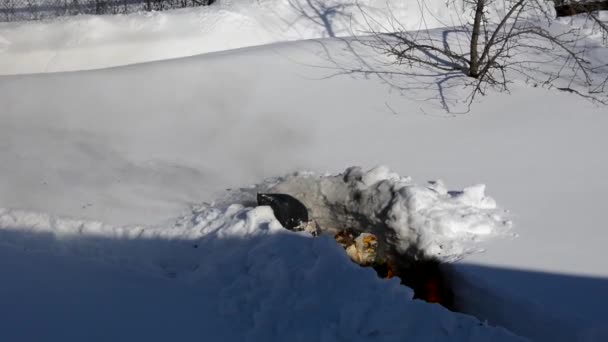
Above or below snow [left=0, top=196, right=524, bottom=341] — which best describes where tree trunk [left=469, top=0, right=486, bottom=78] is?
above

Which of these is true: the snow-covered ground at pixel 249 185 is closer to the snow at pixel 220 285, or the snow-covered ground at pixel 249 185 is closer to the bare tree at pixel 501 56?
the snow at pixel 220 285

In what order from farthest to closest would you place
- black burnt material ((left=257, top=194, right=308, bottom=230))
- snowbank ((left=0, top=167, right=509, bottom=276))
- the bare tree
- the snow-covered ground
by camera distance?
the bare tree, black burnt material ((left=257, top=194, right=308, bottom=230)), snowbank ((left=0, top=167, right=509, bottom=276)), the snow-covered ground

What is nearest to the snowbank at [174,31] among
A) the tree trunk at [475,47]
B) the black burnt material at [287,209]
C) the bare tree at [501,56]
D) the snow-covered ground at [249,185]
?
the snow-covered ground at [249,185]

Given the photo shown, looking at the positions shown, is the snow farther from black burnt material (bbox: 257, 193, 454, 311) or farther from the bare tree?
the bare tree

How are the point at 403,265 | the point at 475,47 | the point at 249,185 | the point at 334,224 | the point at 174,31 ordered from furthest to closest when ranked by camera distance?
1. the point at 174,31
2. the point at 475,47
3. the point at 249,185
4. the point at 334,224
5. the point at 403,265

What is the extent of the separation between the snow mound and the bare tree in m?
2.18

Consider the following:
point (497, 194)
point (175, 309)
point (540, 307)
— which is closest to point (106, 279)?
point (175, 309)

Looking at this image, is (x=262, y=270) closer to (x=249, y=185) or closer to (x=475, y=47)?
(x=249, y=185)

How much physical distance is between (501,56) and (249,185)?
11.3 ft

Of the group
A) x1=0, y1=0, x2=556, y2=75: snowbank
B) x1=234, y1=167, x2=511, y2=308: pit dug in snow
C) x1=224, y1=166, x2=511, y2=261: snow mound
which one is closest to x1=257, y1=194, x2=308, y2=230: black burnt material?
x1=234, y1=167, x2=511, y2=308: pit dug in snow

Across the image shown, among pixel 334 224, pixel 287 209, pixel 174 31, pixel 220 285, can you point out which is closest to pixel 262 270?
pixel 220 285

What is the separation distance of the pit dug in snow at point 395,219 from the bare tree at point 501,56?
7.27ft

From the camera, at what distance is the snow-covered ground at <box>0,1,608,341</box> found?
405cm

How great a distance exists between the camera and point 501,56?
7.74 meters
